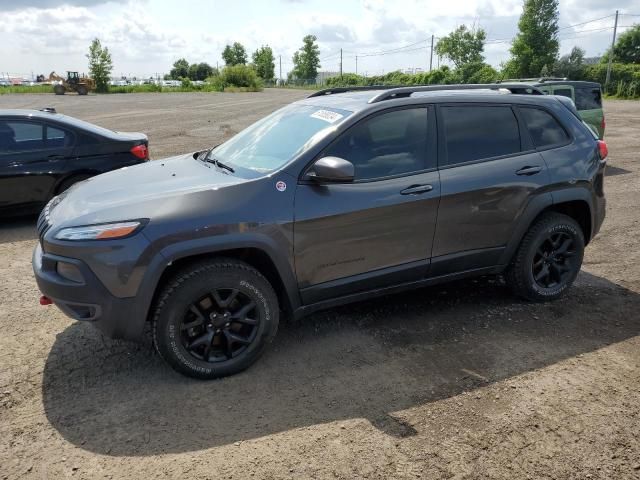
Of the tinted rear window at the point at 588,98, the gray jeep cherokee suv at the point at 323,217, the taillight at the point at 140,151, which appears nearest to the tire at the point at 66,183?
the taillight at the point at 140,151

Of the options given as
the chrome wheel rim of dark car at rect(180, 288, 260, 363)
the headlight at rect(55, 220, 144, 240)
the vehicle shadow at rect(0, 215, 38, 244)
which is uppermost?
the headlight at rect(55, 220, 144, 240)

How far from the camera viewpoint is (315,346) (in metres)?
3.85

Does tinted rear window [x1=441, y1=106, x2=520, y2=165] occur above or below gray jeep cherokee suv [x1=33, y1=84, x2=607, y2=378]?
above

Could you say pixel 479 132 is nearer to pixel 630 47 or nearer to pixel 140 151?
pixel 140 151

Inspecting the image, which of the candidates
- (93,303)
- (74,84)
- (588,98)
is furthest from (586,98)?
(74,84)

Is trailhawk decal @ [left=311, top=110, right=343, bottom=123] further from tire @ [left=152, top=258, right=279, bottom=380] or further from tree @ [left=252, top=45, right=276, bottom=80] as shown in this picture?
tree @ [left=252, top=45, right=276, bottom=80]

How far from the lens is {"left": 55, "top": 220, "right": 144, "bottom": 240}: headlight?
311 centimetres

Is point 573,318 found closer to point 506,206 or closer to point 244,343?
point 506,206

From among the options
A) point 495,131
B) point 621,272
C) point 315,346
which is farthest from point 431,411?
point 621,272

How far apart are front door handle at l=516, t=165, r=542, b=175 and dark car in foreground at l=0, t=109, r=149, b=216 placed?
5202 mm

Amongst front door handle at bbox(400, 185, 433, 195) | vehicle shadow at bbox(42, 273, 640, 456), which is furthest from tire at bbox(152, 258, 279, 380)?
front door handle at bbox(400, 185, 433, 195)

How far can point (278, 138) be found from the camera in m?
4.04

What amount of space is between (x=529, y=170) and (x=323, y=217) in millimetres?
1853

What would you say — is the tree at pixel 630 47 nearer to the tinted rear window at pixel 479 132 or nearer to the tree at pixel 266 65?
the tree at pixel 266 65
